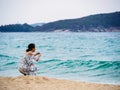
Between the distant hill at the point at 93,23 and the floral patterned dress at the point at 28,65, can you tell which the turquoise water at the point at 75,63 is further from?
the distant hill at the point at 93,23

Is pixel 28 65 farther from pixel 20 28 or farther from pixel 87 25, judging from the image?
pixel 20 28

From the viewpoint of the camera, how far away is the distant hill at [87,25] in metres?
57.7

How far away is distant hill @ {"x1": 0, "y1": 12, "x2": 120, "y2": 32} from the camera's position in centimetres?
5767

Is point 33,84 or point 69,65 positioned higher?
point 33,84

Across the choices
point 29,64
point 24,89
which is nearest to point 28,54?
point 29,64

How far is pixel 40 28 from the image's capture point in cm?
10250

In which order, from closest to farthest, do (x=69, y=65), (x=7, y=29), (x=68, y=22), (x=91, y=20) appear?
(x=69, y=65) < (x=91, y=20) < (x=68, y=22) < (x=7, y=29)

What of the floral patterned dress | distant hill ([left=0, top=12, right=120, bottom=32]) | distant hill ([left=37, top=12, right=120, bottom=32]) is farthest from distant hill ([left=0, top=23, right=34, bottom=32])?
the floral patterned dress

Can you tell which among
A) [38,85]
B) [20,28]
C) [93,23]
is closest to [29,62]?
[38,85]

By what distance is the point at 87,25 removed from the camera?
75.5m

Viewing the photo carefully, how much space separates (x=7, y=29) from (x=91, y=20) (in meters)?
44.7

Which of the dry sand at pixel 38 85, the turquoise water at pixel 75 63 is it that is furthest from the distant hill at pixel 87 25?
the dry sand at pixel 38 85

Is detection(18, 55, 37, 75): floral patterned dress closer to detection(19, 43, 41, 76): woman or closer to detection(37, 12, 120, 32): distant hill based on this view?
detection(19, 43, 41, 76): woman

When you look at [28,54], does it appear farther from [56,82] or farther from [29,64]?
[56,82]
